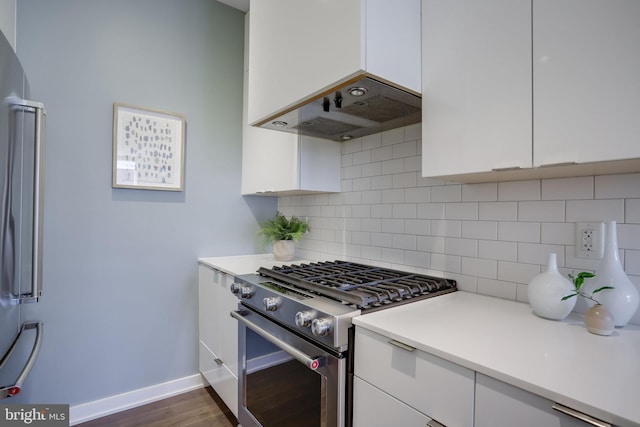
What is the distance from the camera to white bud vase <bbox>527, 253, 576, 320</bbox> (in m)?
1.01

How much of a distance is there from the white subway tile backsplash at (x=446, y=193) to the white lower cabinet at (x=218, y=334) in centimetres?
122

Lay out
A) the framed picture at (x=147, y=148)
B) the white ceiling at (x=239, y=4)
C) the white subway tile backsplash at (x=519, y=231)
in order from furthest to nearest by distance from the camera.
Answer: the white ceiling at (x=239, y=4) → the framed picture at (x=147, y=148) → the white subway tile backsplash at (x=519, y=231)

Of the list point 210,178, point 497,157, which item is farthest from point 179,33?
point 497,157

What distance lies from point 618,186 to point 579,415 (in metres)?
0.84

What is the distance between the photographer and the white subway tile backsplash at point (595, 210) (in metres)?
1.04

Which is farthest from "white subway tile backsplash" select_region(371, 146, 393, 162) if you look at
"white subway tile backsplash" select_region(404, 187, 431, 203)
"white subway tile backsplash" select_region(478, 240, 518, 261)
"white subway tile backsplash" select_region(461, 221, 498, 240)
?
"white subway tile backsplash" select_region(478, 240, 518, 261)

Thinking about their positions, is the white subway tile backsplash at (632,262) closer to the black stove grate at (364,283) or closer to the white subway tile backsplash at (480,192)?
the white subway tile backsplash at (480,192)

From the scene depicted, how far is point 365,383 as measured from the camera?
39.7 inches

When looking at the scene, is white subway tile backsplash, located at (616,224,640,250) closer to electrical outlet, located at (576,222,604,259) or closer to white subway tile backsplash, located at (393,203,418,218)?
electrical outlet, located at (576,222,604,259)

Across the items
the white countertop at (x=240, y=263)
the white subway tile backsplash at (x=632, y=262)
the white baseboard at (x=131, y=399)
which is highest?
the white subway tile backsplash at (x=632, y=262)

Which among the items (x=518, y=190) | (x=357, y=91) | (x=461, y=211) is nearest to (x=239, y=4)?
(x=357, y=91)

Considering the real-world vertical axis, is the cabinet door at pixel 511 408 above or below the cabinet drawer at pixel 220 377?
above

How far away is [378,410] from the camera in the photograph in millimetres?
956

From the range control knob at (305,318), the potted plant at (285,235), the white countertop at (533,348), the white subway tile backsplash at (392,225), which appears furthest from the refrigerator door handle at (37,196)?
the white subway tile backsplash at (392,225)
